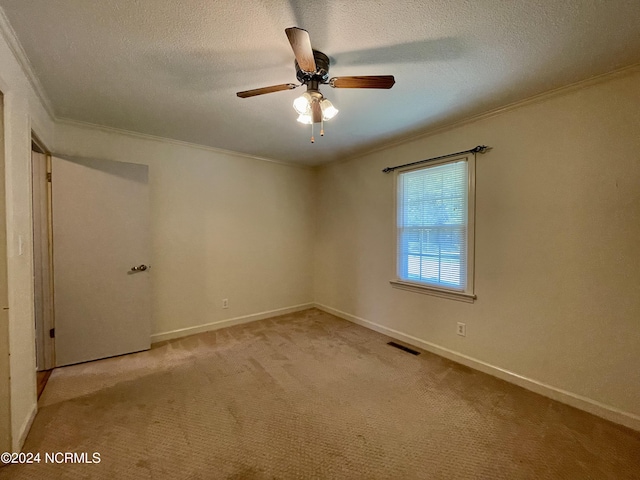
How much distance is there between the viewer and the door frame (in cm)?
241

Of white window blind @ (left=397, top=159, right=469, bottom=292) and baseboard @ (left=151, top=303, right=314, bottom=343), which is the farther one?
baseboard @ (left=151, top=303, right=314, bottom=343)

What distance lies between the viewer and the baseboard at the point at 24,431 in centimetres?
153

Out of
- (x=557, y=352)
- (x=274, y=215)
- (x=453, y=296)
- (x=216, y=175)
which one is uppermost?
(x=216, y=175)

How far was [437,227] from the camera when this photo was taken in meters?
2.85

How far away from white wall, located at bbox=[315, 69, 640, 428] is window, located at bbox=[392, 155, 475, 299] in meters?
0.11

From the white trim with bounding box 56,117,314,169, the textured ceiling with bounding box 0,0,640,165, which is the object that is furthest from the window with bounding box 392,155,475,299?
the white trim with bounding box 56,117,314,169

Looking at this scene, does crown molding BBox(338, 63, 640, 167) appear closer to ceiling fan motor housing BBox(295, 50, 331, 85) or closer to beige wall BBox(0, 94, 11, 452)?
ceiling fan motor housing BBox(295, 50, 331, 85)

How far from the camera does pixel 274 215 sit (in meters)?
4.08

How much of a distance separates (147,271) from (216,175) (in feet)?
4.67

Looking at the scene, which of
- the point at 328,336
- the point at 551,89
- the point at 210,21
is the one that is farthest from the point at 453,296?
the point at 210,21

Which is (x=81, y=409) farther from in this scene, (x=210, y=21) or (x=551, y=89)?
(x=551, y=89)

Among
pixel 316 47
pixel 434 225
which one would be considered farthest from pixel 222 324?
pixel 316 47

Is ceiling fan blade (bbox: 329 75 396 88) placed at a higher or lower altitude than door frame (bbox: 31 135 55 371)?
higher

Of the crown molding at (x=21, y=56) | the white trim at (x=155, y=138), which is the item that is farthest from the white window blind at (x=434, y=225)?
the crown molding at (x=21, y=56)
